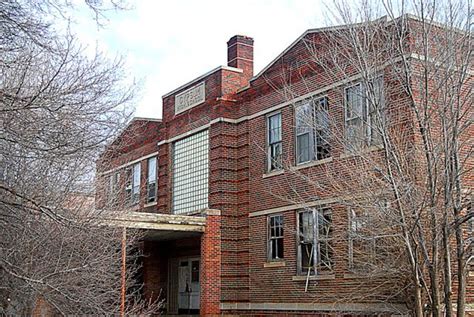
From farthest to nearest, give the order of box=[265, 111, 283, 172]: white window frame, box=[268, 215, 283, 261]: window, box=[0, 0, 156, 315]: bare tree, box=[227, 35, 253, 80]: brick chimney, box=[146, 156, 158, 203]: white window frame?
box=[146, 156, 158, 203]: white window frame → box=[227, 35, 253, 80]: brick chimney → box=[265, 111, 283, 172]: white window frame → box=[268, 215, 283, 261]: window → box=[0, 0, 156, 315]: bare tree

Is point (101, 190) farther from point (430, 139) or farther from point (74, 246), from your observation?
point (430, 139)

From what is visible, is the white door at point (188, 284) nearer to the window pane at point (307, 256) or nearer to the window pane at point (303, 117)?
the window pane at point (307, 256)

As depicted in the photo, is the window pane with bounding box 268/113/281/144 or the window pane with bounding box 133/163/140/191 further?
the window pane with bounding box 133/163/140/191

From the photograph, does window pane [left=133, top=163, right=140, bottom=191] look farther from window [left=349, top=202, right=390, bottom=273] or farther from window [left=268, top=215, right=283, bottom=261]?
window [left=349, top=202, right=390, bottom=273]

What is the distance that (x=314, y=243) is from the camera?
67.9 ft

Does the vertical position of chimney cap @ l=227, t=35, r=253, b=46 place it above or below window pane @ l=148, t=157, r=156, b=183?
above

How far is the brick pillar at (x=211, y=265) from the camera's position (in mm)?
23828

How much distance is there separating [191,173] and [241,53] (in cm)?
506

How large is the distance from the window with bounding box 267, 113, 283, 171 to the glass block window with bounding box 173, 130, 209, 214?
3.29 metres

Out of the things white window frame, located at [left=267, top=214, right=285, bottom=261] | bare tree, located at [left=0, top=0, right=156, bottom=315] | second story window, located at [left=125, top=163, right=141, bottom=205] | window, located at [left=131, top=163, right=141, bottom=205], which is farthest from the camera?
window, located at [left=131, top=163, right=141, bottom=205]

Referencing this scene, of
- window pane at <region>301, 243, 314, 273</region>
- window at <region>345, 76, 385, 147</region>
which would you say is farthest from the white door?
window at <region>345, 76, 385, 147</region>

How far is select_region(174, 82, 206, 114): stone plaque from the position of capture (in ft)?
89.5

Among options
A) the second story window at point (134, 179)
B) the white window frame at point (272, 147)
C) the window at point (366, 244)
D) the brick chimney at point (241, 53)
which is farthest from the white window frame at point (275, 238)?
the second story window at point (134, 179)

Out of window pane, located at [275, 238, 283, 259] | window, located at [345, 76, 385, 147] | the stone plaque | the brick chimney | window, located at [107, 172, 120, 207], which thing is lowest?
window pane, located at [275, 238, 283, 259]
